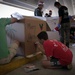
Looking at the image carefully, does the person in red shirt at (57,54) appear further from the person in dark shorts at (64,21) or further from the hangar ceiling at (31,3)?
the hangar ceiling at (31,3)

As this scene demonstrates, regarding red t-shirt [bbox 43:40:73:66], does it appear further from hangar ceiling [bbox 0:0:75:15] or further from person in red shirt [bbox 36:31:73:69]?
hangar ceiling [bbox 0:0:75:15]

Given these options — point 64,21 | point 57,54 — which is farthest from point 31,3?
point 57,54

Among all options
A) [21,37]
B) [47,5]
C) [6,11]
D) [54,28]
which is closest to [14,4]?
[6,11]

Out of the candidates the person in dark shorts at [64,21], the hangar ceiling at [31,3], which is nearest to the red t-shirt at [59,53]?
the person in dark shorts at [64,21]

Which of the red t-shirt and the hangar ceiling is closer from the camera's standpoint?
the red t-shirt

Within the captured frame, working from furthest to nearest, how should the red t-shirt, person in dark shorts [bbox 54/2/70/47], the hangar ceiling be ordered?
the hangar ceiling, person in dark shorts [bbox 54/2/70/47], the red t-shirt

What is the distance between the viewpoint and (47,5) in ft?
17.5

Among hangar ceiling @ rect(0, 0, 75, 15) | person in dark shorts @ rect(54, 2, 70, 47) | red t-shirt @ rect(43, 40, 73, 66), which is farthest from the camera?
hangar ceiling @ rect(0, 0, 75, 15)

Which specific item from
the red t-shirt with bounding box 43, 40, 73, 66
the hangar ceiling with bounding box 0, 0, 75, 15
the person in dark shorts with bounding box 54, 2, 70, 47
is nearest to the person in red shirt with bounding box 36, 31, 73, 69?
the red t-shirt with bounding box 43, 40, 73, 66

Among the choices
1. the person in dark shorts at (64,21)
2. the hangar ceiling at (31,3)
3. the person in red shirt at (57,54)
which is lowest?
the person in red shirt at (57,54)

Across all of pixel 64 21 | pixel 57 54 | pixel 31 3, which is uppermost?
pixel 31 3

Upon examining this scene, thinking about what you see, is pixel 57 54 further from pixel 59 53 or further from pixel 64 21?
pixel 64 21

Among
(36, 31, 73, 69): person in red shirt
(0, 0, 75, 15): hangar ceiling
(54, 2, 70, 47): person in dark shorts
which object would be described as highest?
(0, 0, 75, 15): hangar ceiling

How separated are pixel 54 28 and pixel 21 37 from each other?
2.17m
